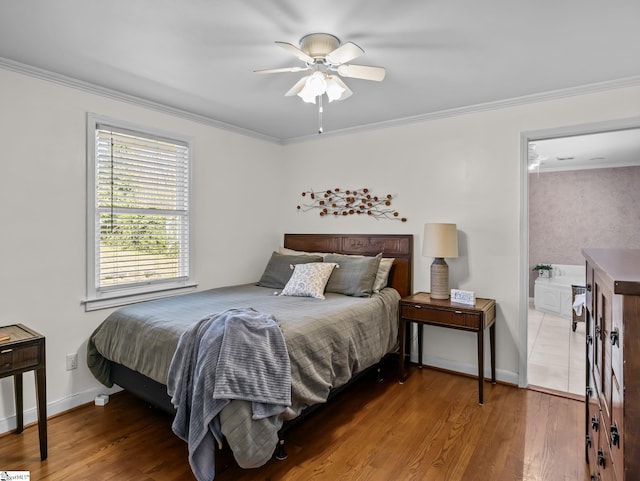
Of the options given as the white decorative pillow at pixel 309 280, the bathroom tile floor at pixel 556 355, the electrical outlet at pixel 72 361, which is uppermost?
the white decorative pillow at pixel 309 280

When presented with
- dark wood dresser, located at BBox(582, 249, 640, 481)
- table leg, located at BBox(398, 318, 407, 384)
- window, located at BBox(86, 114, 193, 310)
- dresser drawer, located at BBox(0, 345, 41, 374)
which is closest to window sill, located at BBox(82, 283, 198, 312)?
window, located at BBox(86, 114, 193, 310)

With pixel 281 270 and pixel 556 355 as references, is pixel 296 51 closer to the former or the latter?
pixel 281 270

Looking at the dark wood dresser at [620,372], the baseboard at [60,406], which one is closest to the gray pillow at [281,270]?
the baseboard at [60,406]

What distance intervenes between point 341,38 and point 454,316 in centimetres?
217

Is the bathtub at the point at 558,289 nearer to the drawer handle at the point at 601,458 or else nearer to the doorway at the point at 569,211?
the doorway at the point at 569,211

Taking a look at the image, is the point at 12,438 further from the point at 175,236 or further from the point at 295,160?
the point at 295,160

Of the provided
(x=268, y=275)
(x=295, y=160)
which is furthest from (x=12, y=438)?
(x=295, y=160)

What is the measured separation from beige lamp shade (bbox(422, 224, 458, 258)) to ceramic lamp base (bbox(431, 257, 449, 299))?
11 centimetres

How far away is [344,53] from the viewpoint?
6.66 feet

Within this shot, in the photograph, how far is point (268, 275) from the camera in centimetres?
388

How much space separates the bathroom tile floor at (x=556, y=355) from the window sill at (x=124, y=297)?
323 centimetres

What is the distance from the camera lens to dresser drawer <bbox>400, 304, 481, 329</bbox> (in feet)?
9.62

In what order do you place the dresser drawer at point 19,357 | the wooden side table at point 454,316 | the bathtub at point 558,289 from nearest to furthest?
the dresser drawer at point 19,357
the wooden side table at point 454,316
the bathtub at point 558,289

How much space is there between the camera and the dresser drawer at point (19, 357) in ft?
6.79
